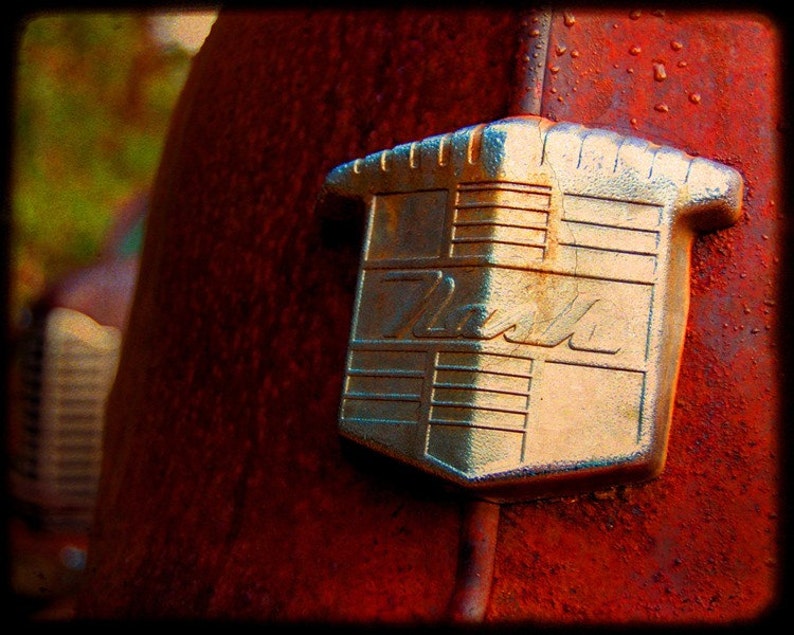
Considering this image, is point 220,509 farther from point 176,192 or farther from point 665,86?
point 665,86

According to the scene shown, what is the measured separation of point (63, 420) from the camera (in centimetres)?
238

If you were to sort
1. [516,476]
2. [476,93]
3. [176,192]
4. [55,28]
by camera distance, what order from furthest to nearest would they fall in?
[55,28] → [176,192] → [476,93] → [516,476]

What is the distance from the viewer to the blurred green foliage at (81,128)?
5680 mm

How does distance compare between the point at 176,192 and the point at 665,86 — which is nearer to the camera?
the point at 665,86

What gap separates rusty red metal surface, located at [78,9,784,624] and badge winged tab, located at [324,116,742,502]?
4 cm

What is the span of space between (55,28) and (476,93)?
5843 mm

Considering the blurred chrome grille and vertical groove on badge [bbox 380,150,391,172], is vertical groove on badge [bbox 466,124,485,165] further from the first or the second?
the blurred chrome grille

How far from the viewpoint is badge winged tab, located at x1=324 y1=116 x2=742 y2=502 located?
0.65 m

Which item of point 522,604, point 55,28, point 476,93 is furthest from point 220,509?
point 55,28

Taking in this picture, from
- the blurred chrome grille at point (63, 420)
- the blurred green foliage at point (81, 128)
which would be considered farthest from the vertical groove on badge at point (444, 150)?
the blurred green foliage at point (81, 128)

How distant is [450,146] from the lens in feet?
2.25

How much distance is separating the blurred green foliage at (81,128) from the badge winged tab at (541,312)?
4.97m

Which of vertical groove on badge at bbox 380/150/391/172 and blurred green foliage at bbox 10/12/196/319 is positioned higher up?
blurred green foliage at bbox 10/12/196/319

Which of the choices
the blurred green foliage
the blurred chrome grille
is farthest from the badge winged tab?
the blurred green foliage
